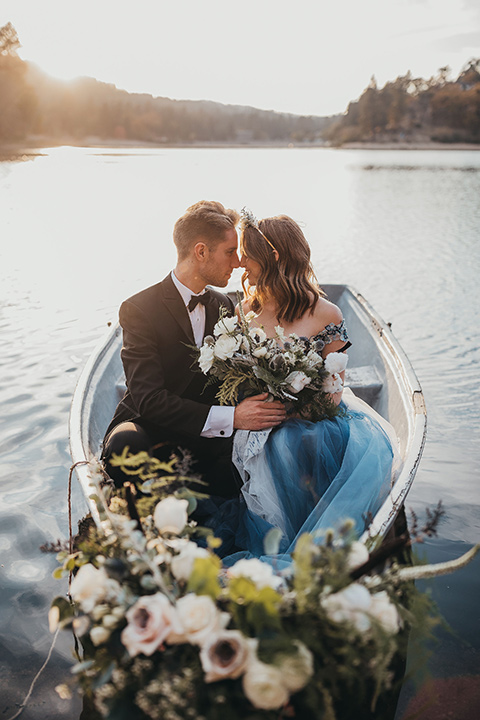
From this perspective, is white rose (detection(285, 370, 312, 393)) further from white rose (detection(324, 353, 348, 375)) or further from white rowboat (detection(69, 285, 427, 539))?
white rowboat (detection(69, 285, 427, 539))

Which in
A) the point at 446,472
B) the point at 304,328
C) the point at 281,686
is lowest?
the point at 446,472

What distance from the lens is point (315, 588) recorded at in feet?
5.07

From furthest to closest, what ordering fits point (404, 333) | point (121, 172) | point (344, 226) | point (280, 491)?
point (121, 172) → point (344, 226) → point (404, 333) → point (280, 491)

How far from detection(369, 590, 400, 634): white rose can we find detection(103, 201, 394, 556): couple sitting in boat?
54.1 inches

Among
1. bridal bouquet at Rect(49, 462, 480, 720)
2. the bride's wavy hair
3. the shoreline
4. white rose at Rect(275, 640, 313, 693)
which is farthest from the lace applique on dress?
the shoreline

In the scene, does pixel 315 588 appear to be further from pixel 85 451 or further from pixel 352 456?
pixel 85 451

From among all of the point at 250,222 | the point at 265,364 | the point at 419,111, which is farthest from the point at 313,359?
the point at 419,111

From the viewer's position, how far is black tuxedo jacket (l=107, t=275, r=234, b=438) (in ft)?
11.2

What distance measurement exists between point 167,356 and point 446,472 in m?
3.60

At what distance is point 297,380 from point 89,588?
168 cm

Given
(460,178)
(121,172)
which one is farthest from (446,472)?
(121,172)

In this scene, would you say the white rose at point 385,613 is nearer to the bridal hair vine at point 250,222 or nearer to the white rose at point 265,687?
the white rose at point 265,687

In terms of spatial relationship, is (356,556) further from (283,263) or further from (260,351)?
(283,263)

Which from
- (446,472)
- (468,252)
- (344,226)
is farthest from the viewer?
(344,226)
